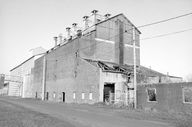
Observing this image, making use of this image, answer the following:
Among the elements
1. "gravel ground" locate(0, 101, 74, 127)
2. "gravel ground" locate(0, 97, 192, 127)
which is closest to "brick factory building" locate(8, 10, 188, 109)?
"gravel ground" locate(0, 97, 192, 127)

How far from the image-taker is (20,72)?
9256cm

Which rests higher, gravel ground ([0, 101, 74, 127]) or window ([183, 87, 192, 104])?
window ([183, 87, 192, 104])

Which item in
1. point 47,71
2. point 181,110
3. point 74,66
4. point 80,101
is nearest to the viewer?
point 181,110

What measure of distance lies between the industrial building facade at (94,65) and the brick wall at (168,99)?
7.92m

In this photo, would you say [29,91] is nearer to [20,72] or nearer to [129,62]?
[20,72]

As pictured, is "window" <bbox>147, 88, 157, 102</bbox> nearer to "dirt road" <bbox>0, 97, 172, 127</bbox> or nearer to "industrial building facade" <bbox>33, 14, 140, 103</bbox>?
"dirt road" <bbox>0, 97, 172, 127</bbox>

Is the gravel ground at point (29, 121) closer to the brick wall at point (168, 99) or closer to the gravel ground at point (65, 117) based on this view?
the gravel ground at point (65, 117)

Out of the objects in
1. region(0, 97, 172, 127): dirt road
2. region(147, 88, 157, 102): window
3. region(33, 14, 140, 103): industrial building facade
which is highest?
region(33, 14, 140, 103): industrial building facade

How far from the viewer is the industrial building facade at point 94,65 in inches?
1382

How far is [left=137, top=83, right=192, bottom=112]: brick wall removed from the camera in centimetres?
2215

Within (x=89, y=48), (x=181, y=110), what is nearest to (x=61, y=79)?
(x=89, y=48)

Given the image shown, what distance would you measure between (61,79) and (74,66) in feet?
21.6

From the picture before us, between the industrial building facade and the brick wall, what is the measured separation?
7917 millimetres

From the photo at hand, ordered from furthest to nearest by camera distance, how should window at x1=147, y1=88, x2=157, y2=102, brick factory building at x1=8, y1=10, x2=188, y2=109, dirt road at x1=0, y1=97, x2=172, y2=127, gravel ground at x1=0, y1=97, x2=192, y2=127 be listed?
1. brick factory building at x1=8, y1=10, x2=188, y2=109
2. window at x1=147, y1=88, x2=157, y2=102
3. dirt road at x1=0, y1=97, x2=172, y2=127
4. gravel ground at x1=0, y1=97, x2=192, y2=127
